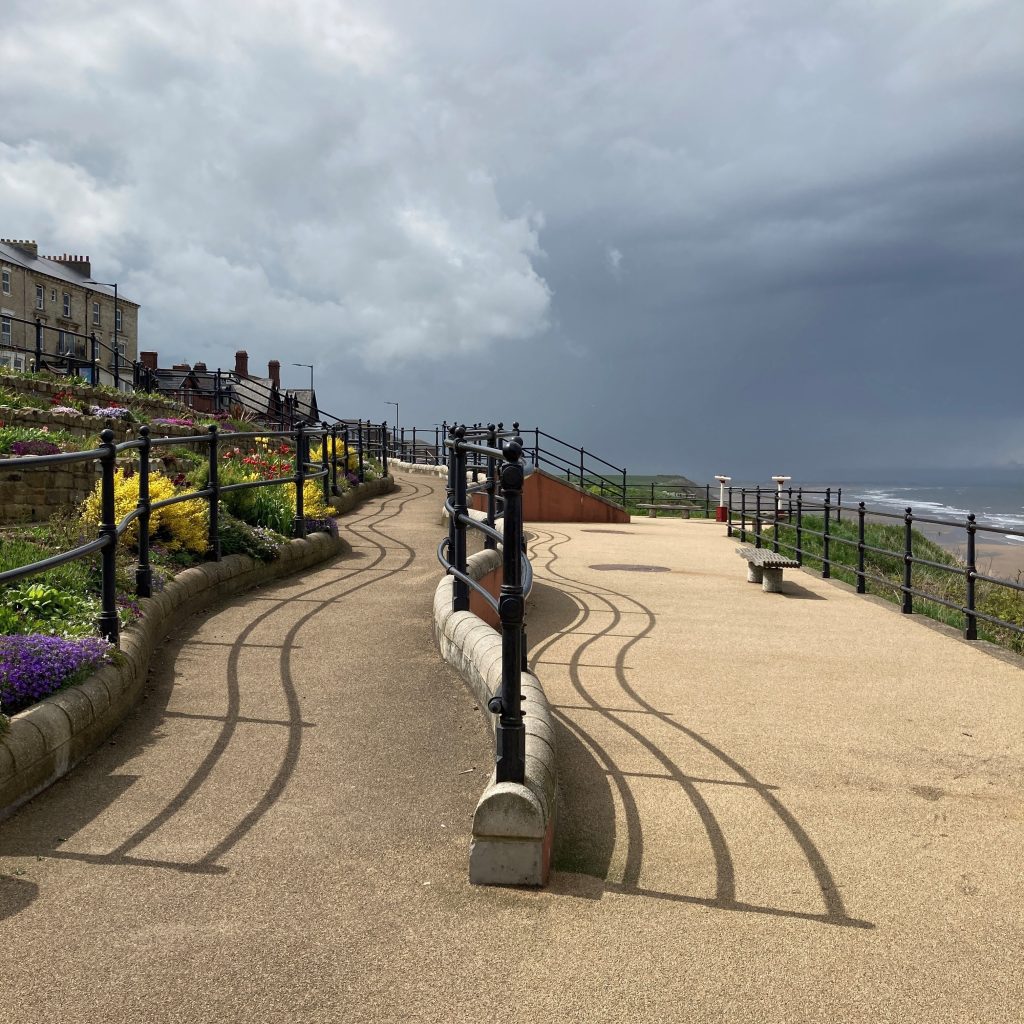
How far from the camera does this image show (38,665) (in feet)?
13.3

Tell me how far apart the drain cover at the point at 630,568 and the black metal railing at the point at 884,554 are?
1.79 metres

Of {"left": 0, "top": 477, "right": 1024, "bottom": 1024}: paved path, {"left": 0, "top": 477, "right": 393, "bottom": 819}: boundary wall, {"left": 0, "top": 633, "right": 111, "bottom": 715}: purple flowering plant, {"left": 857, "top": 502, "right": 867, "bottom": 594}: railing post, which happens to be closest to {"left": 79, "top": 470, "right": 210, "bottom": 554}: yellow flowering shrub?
{"left": 0, "top": 477, "right": 393, "bottom": 819}: boundary wall

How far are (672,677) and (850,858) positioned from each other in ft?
9.88

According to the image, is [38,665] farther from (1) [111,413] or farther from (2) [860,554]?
(1) [111,413]

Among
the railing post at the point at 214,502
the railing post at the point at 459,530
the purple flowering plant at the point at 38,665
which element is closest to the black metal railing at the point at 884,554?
the railing post at the point at 459,530

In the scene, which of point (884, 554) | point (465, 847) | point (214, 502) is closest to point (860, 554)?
point (884, 554)

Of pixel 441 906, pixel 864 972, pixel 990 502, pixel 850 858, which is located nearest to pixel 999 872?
pixel 850 858

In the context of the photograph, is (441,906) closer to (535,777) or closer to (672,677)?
(535,777)

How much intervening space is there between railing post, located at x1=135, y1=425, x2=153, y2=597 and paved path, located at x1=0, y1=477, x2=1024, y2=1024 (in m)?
0.42

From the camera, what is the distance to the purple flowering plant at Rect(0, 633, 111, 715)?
12.8 feet

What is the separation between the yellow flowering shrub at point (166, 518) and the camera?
738 cm

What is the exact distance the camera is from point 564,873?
11.0ft

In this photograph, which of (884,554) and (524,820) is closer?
(524,820)

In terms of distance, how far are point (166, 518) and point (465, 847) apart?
15.7 feet
